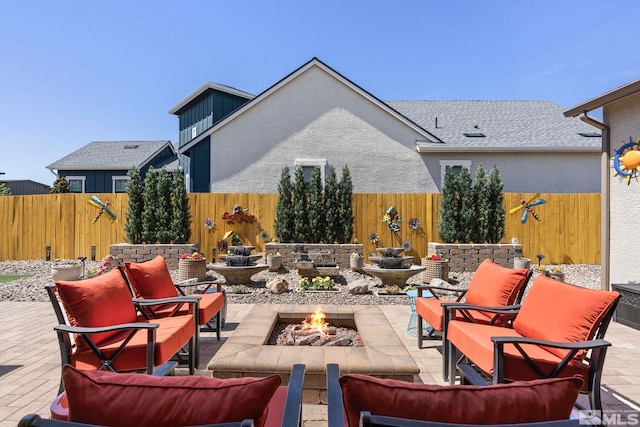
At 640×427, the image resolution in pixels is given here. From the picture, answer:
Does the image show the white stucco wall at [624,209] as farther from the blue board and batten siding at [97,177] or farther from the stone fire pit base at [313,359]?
the blue board and batten siding at [97,177]

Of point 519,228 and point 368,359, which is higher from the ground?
point 519,228

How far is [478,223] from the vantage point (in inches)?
378

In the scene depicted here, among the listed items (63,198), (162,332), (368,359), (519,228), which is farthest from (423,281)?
(63,198)

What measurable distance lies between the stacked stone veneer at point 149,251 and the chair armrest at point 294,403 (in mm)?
8588

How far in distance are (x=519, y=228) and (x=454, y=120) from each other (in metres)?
5.91

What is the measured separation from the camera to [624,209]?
5957 mm

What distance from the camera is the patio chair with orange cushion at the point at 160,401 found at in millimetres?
1042

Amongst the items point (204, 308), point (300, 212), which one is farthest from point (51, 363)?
point (300, 212)

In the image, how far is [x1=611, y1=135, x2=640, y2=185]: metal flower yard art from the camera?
18.7 feet

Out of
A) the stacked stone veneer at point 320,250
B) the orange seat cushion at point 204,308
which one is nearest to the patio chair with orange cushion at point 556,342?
the orange seat cushion at point 204,308

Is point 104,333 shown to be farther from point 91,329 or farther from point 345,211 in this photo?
point 345,211

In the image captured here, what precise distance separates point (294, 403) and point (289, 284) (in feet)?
21.0

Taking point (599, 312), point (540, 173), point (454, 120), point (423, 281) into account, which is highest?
point (454, 120)

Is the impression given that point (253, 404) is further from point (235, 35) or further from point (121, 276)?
point (235, 35)
